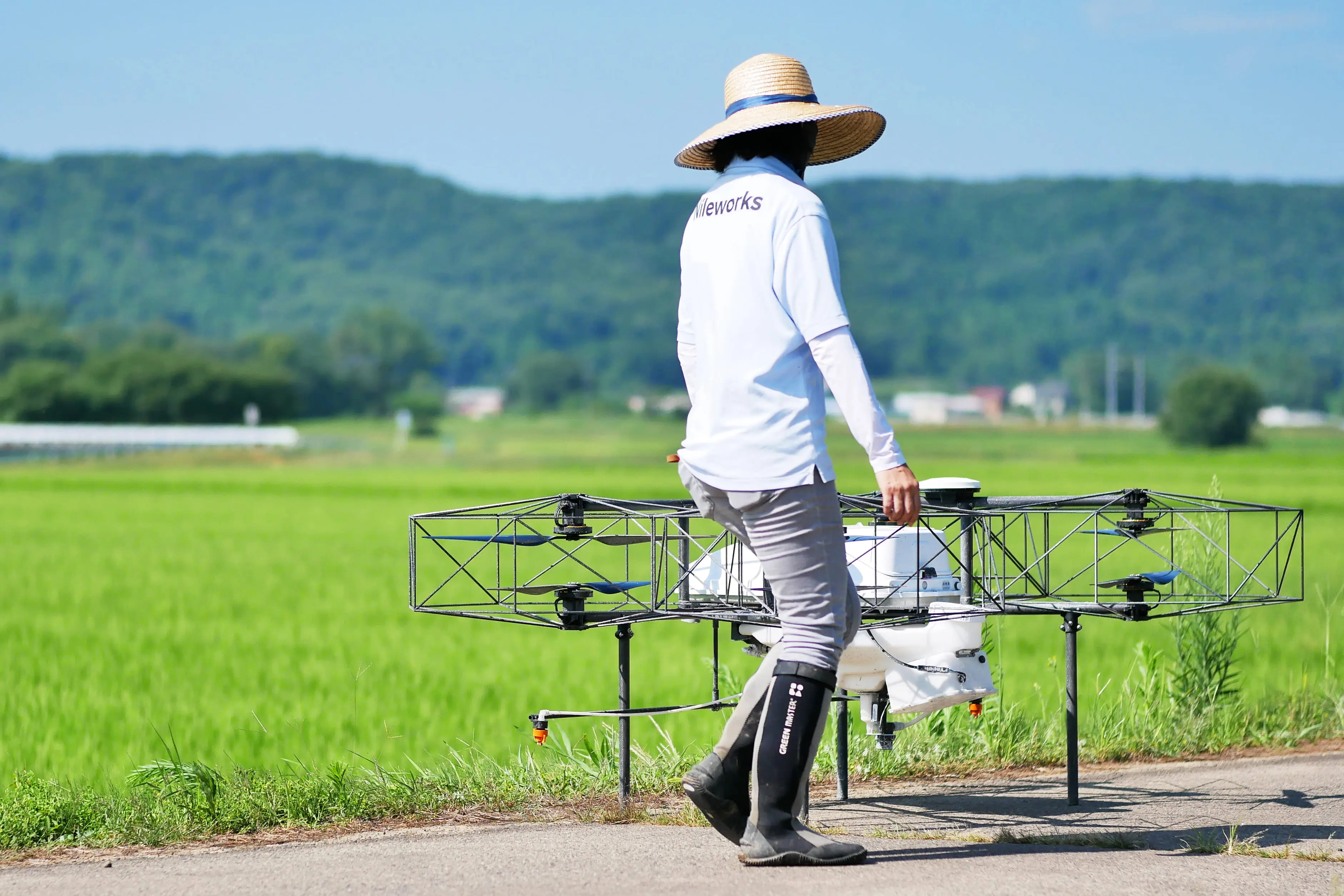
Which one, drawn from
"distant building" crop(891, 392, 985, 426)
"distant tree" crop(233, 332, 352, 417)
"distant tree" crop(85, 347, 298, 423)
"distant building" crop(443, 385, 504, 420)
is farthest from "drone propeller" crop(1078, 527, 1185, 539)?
"distant building" crop(891, 392, 985, 426)

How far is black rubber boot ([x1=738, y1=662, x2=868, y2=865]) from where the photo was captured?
154 inches

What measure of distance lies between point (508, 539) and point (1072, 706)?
1.98m

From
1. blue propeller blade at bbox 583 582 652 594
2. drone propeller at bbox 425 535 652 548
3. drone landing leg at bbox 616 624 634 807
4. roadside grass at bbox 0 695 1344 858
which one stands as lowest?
roadside grass at bbox 0 695 1344 858

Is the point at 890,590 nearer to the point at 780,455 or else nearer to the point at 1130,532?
the point at 1130,532

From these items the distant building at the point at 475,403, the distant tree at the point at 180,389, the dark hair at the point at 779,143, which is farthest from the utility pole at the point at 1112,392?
the dark hair at the point at 779,143

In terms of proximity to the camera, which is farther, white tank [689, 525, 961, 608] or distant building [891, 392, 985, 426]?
distant building [891, 392, 985, 426]

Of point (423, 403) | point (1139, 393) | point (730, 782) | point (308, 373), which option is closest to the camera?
point (730, 782)

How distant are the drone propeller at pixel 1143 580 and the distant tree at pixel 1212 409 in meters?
78.1

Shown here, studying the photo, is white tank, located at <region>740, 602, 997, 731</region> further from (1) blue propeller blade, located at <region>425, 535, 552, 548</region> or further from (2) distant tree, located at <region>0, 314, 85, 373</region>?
(2) distant tree, located at <region>0, 314, 85, 373</region>

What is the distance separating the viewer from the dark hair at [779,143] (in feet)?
13.7

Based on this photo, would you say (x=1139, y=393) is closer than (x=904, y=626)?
No

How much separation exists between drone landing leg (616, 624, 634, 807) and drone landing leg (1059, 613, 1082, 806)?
→ 4.70 ft

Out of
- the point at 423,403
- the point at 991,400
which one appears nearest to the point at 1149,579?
the point at 423,403

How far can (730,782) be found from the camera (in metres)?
4.04
